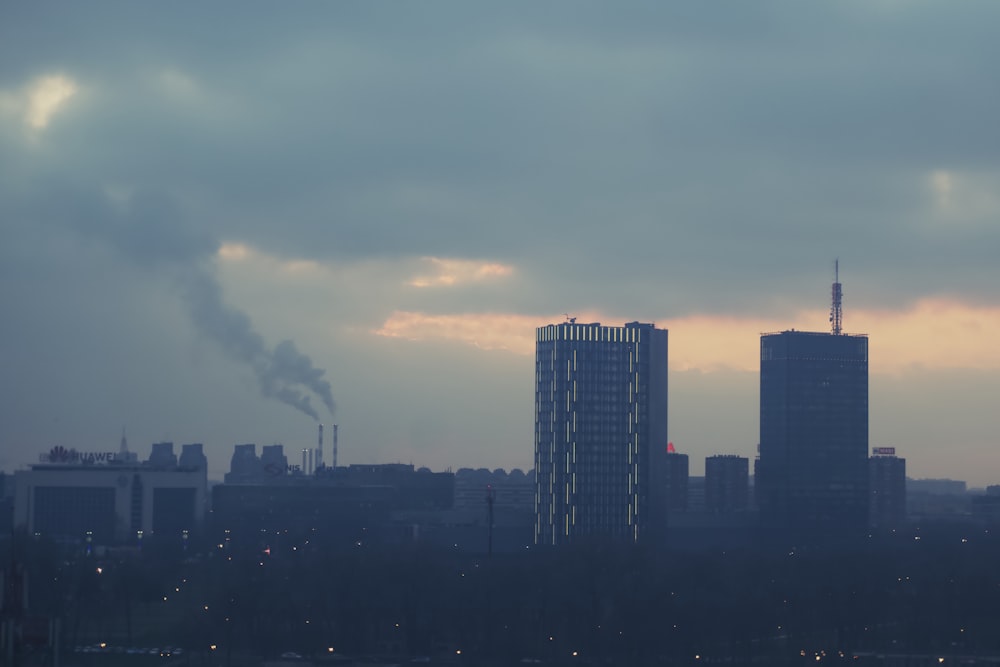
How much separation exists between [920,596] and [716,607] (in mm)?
16819

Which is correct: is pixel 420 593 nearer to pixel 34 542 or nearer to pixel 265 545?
pixel 34 542

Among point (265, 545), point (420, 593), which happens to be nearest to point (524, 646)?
point (420, 593)

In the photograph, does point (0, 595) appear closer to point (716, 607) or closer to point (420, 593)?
point (420, 593)

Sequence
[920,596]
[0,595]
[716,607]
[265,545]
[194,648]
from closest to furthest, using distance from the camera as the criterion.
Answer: [0,595] < [194,648] < [716,607] < [920,596] < [265,545]

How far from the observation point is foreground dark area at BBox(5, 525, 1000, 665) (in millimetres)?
91375

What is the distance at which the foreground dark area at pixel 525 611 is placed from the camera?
9138cm

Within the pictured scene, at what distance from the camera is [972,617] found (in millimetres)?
103375

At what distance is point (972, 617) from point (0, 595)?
68945mm

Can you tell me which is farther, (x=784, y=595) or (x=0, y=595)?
(x=784, y=595)

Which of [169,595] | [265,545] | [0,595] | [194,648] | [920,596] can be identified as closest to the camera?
[0,595]

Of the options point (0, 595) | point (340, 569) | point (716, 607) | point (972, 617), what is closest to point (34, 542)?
point (340, 569)

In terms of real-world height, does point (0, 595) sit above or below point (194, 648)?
above

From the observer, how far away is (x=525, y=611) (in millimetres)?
100000

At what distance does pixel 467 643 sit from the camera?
94.4 meters
